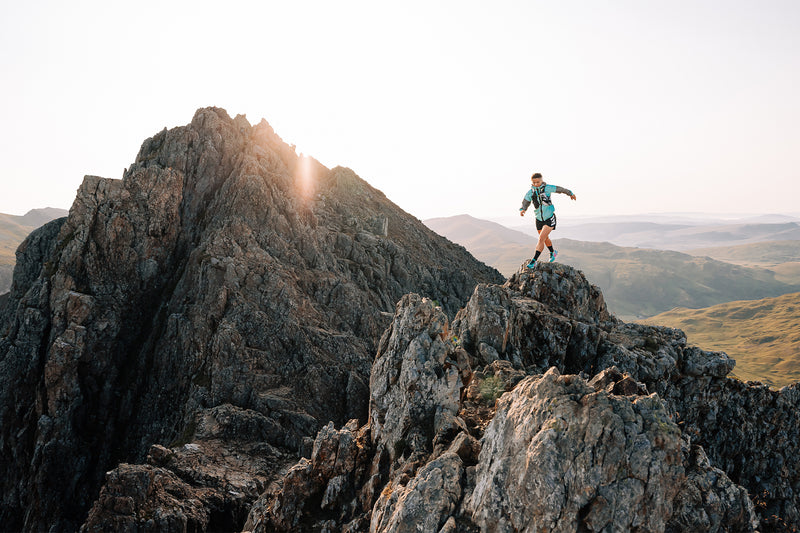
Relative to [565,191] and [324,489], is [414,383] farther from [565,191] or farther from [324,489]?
[565,191]

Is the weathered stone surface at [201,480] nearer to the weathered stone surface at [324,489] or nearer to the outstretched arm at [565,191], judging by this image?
the weathered stone surface at [324,489]

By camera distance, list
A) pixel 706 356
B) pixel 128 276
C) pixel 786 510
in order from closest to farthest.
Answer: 1. pixel 786 510
2. pixel 706 356
3. pixel 128 276

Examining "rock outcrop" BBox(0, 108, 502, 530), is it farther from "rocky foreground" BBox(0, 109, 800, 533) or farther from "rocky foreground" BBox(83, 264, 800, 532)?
"rocky foreground" BBox(83, 264, 800, 532)

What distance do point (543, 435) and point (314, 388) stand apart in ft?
128

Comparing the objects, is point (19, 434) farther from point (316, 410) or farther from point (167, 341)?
point (316, 410)

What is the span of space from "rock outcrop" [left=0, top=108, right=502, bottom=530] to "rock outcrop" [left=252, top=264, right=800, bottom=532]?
1685cm

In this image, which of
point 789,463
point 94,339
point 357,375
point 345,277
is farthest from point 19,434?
point 789,463

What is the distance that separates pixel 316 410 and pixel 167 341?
21526 millimetres

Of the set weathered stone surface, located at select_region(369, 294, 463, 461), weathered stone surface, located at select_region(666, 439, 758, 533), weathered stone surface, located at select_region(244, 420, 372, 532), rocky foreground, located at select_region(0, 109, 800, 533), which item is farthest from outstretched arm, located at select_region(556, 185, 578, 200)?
weathered stone surface, located at select_region(244, 420, 372, 532)

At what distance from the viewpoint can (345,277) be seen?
6988 cm

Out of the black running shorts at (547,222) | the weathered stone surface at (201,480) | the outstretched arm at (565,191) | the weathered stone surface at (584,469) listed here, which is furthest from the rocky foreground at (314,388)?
the outstretched arm at (565,191)

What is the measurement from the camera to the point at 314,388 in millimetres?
50875

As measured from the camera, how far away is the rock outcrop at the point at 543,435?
50.9 ft

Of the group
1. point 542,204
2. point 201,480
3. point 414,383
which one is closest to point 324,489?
point 414,383
